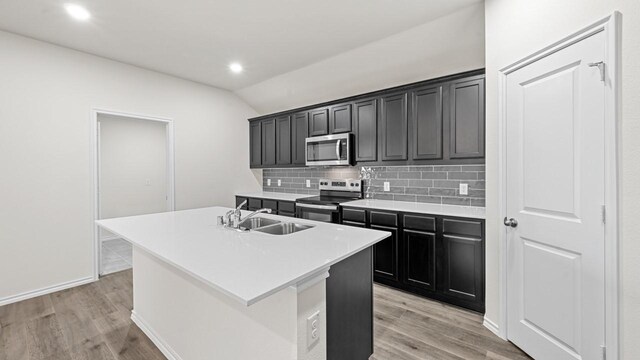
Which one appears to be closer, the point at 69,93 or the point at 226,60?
the point at 69,93

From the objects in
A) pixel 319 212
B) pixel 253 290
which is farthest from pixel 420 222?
pixel 253 290

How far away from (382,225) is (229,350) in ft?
6.69

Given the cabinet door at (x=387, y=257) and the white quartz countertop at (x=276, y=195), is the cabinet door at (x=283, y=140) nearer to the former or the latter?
the white quartz countertop at (x=276, y=195)

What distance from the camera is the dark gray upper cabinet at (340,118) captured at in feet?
12.3

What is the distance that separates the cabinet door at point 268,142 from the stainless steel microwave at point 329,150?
35.6 inches

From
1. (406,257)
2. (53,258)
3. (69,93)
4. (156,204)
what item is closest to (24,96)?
(69,93)

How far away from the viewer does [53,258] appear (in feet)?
10.2

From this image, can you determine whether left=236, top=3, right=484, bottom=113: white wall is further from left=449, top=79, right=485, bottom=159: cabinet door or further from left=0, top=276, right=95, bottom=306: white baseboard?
left=0, top=276, right=95, bottom=306: white baseboard

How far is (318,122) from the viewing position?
4.11 meters

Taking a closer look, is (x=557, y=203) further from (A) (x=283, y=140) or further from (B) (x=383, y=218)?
(A) (x=283, y=140)

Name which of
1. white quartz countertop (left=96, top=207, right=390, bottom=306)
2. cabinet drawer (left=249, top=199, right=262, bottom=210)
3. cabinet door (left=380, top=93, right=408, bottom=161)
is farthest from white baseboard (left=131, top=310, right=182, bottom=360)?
cabinet door (left=380, top=93, right=408, bottom=161)

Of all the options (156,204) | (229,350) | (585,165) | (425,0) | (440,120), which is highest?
(425,0)

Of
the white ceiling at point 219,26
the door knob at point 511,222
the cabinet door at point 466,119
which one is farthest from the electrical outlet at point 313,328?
the white ceiling at point 219,26

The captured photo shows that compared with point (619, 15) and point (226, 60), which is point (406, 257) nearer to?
point (619, 15)
